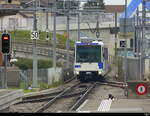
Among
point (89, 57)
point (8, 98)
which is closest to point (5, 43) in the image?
point (8, 98)

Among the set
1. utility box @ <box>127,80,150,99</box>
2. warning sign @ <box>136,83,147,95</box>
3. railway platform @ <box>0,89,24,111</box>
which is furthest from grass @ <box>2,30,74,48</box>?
railway platform @ <box>0,89,24,111</box>

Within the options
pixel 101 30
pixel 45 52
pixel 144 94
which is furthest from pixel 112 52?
pixel 144 94

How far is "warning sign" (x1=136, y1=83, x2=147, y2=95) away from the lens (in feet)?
75.9

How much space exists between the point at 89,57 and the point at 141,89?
1808cm

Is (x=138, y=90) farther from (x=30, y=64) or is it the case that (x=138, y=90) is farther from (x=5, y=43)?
(x=30, y=64)

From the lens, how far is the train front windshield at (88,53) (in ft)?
135

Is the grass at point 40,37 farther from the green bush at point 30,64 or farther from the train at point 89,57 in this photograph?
the train at point 89,57

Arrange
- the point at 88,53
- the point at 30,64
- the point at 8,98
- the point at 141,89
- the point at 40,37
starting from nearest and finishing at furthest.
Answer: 1. the point at 8,98
2. the point at 141,89
3. the point at 88,53
4. the point at 30,64
5. the point at 40,37

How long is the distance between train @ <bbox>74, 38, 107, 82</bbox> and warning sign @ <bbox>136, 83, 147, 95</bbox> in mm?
17457

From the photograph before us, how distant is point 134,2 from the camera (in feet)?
143

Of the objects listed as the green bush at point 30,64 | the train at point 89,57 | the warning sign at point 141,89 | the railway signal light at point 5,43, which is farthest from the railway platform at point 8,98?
the green bush at point 30,64

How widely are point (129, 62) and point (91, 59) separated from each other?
168 inches

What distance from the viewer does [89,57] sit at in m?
41.5

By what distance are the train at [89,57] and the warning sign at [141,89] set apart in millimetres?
17457
